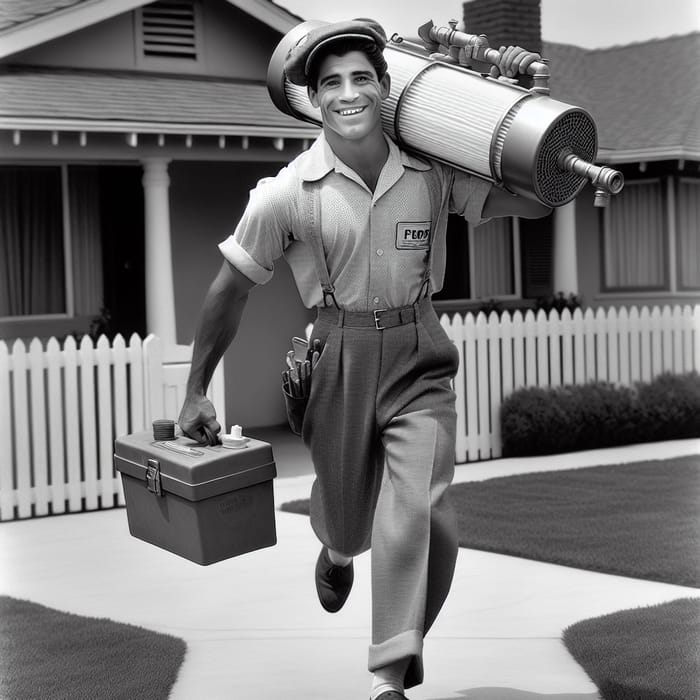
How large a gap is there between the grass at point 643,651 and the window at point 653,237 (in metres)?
10.6

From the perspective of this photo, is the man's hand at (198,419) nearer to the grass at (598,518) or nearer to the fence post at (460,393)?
the grass at (598,518)

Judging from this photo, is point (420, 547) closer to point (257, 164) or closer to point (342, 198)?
point (342, 198)

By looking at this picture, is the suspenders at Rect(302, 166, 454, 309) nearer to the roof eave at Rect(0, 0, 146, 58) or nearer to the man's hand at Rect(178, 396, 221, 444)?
the man's hand at Rect(178, 396, 221, 444)

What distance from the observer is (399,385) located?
3.82 m

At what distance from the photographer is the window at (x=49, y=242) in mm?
11312

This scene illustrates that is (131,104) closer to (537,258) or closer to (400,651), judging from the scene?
(537,258)

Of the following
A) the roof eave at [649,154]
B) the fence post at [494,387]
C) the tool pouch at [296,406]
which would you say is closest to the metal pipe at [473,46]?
the tool pouch at [296,406]

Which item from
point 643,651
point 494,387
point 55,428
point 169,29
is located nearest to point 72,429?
point 55,428

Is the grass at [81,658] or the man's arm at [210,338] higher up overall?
the man's arm at [210,338]

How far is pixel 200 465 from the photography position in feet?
12.7

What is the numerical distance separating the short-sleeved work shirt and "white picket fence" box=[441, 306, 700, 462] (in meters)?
6.26

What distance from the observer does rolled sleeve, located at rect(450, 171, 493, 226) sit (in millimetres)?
3840

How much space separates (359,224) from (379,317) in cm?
30

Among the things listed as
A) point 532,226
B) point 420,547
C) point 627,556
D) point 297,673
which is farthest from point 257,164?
point 420,547
